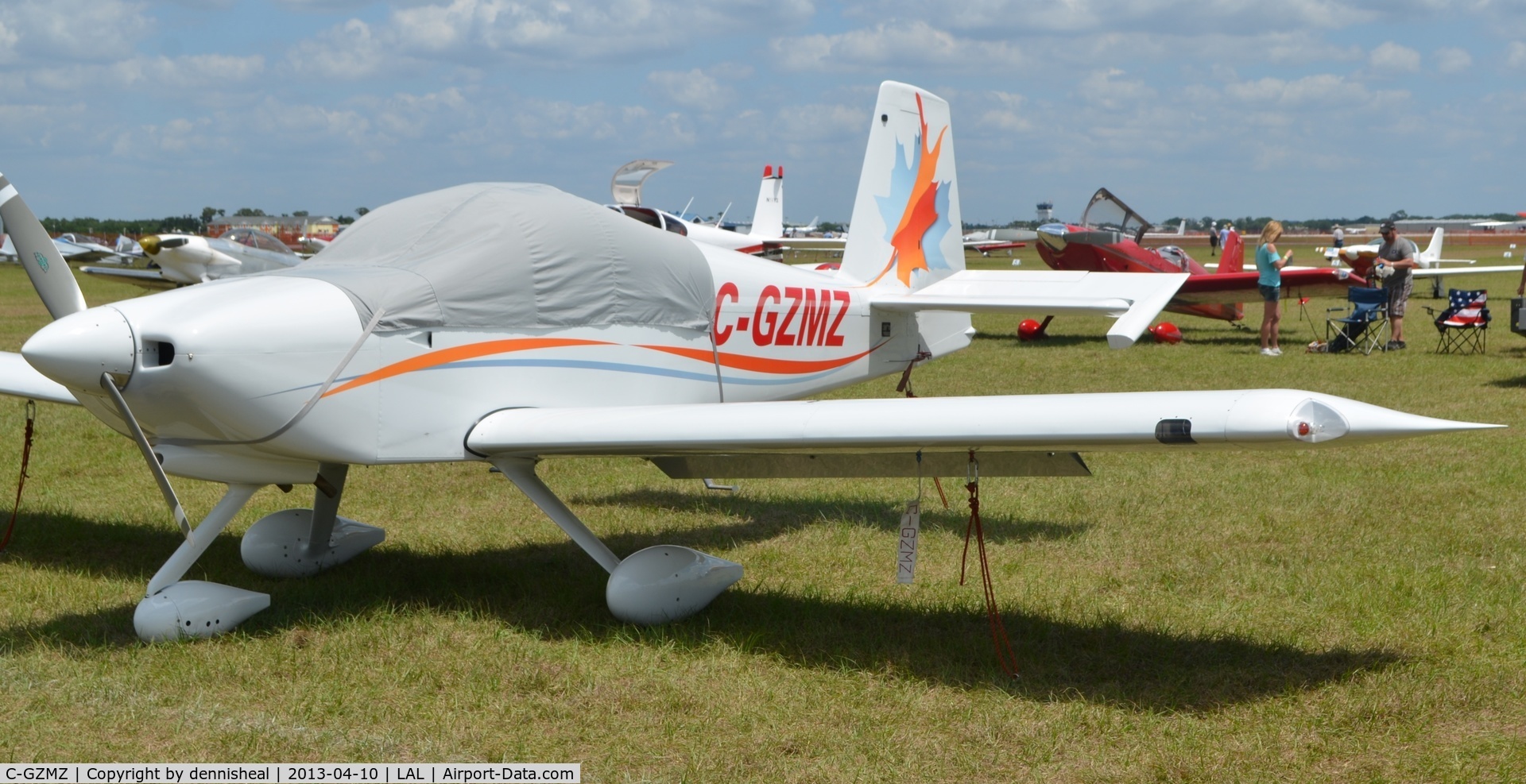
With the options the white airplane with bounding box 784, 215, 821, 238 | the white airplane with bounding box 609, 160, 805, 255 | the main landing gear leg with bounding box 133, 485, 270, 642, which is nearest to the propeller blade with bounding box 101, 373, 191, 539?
the main landing gear leg with bounding box 133, 485, 270, 642

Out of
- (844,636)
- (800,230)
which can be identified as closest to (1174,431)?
(844,636)

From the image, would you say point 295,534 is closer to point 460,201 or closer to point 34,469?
point 460,201

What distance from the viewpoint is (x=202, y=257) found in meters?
24.2

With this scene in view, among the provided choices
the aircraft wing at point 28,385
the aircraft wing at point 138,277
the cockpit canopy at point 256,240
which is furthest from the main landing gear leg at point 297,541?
the cockpit canopy at point 256,240

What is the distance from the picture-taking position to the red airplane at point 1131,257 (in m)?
17.8

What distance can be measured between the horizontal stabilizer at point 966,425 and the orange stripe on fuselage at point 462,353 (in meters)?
0.26

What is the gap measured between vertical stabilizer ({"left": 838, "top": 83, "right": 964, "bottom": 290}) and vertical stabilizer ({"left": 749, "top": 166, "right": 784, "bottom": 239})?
1429 inches

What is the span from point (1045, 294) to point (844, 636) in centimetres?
276

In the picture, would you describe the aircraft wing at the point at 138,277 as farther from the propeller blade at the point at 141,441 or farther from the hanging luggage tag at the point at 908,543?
the hanging luggage tag at the point at 908,543

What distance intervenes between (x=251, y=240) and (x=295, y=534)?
23.3 meters

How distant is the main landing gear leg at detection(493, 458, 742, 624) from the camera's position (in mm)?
4945

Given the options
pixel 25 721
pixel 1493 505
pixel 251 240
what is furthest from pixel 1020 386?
pixel 251 240

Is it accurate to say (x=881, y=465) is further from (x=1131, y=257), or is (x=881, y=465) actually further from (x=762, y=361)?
(x=1131, y=257)

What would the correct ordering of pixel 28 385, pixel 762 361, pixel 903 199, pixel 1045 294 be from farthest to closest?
pixel 903 199 → pixel 1045 294 → pixel 762 361 → pixel 28 385
